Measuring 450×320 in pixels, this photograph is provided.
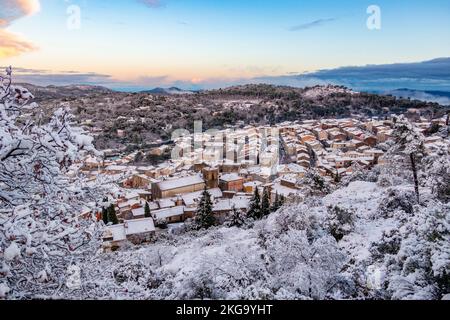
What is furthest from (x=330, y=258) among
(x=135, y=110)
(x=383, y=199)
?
(x=135, y=110)

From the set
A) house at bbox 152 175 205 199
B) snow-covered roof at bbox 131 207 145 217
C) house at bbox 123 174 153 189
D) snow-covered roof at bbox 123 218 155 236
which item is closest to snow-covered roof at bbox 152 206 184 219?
snow-covered roof at bbox 131 207 145 217

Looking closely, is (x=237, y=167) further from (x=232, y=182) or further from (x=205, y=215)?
(x=205, y=215)

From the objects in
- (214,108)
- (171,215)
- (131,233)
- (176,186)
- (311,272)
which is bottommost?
(171,215)

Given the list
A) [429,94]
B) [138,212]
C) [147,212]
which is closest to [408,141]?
[429,94]

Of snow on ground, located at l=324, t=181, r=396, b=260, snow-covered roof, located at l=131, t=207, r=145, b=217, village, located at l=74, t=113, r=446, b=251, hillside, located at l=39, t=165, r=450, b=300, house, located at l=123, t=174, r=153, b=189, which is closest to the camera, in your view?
hillside, located at l=39, t=165, r=450, b=300

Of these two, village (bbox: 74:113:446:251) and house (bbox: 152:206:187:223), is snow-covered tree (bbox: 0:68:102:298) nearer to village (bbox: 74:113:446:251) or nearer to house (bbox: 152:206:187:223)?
village (bbox: 74:113:446:251)

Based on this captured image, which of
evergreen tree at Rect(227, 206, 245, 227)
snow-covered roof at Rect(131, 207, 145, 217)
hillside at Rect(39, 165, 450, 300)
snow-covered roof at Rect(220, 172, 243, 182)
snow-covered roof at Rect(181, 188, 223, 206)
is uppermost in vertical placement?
hillside at Rect(39, 165, 450, 300)

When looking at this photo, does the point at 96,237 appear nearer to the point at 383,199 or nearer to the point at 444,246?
the point at 444,246

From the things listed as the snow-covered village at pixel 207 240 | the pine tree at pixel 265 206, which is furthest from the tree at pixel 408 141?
the pine tree at pixel 265 206
